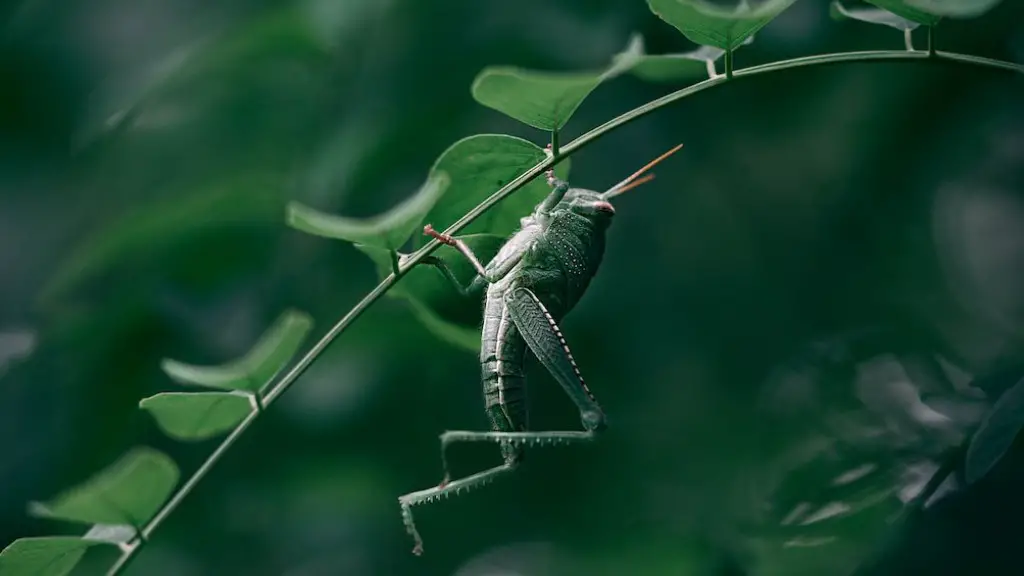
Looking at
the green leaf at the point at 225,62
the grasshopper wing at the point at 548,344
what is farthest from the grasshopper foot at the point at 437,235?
the green leaf at the point at 225,62

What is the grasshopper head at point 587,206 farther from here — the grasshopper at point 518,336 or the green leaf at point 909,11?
the green leaf at point 909,11

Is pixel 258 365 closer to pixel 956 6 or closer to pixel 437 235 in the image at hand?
pixel 437 235

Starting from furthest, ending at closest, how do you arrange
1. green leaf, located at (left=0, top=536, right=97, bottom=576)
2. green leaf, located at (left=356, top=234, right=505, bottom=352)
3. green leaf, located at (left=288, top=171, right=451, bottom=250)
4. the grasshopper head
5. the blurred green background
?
the blurred green background
the grasshopper head
green leaf, located at (left=356, top=234, right=505, bottom=352)
green leaf, located at (left=0, top=536, right=97, bottom=576)
green leaf, located at (left=288, top=171, right=451, bottom=250)

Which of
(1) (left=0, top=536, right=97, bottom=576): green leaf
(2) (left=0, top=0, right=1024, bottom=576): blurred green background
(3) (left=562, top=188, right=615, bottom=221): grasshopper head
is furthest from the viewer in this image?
(2) (left=0, top=0, right=1024, bottom=576): blurred green background

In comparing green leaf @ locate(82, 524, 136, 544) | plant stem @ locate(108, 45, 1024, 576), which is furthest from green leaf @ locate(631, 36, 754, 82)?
green leaf @ locate(82, 524, 136, 544)

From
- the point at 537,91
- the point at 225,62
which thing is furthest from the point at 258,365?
the point at 225,62

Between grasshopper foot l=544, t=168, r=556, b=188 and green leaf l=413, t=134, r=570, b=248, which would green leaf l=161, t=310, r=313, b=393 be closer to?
green leaf l=413, t=134, r=570, b=248

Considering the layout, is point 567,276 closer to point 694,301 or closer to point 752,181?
point 694,301
